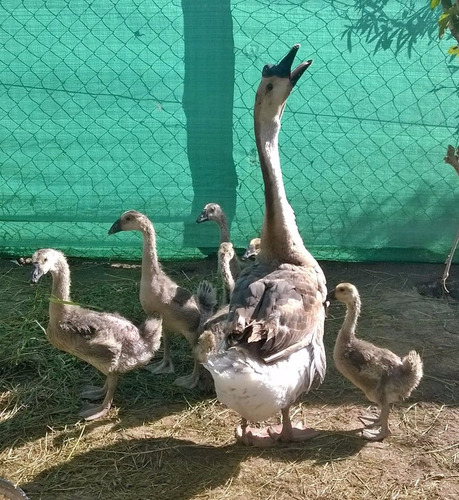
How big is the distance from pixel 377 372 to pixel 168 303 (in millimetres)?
1593

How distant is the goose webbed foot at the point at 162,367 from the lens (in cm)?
492

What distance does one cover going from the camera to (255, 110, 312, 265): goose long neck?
4.34 metres

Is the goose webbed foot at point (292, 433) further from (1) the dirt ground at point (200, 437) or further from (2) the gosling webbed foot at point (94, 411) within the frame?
(2) the gosling webbed foot at point (94, 411)

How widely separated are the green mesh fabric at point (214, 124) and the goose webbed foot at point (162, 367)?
6.14 ft

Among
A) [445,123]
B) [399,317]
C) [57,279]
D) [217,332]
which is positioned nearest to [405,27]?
[445,123]

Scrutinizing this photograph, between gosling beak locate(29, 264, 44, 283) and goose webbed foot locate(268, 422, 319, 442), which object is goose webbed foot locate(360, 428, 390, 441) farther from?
gosling beak locate(29, 264, 44, 283)

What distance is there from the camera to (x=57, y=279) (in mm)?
4449

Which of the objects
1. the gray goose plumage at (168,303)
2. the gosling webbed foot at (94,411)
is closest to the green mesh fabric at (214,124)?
the gray goose plumage at (168,303)

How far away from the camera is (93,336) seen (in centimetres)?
430

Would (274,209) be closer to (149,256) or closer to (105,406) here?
(149,256)

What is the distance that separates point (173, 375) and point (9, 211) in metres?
2.70

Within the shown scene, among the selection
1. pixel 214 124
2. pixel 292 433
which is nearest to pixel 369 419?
pixel 292 433

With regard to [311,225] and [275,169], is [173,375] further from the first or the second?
[311,225]

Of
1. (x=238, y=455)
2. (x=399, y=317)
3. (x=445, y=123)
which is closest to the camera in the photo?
(x=238, y=455)
